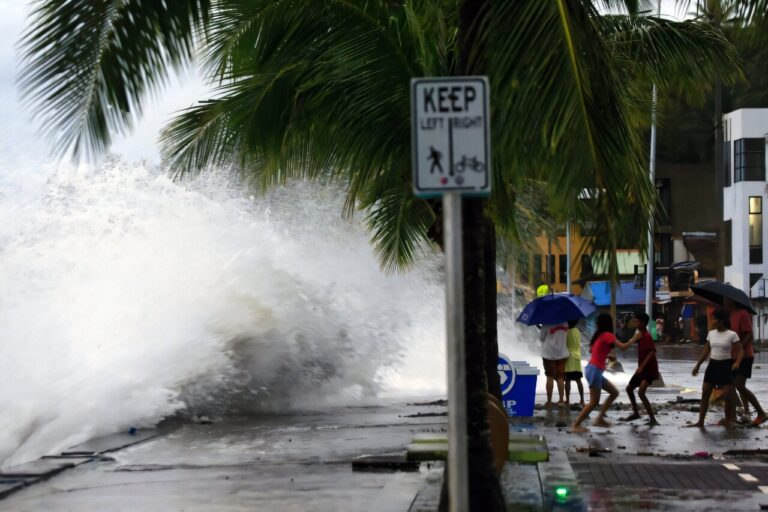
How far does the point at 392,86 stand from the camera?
10.4m

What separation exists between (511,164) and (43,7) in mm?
4112

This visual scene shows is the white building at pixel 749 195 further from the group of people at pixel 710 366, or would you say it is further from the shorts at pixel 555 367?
the group of people at pixel 710 366

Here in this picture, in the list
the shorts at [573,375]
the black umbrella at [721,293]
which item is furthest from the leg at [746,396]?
the shorts at [573,375]

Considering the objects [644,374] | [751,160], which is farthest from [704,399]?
[751,160]

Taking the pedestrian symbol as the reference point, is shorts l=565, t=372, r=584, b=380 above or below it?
below

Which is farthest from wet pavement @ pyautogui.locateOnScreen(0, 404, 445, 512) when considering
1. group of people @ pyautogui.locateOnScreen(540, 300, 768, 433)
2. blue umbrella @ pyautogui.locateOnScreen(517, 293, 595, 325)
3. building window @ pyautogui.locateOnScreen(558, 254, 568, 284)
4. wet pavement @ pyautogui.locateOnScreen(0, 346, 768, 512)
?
building window @ pyautogui.locateOnScreen(558, 254, 568, 284)

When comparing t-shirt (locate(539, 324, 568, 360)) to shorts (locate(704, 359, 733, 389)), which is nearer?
shorts (locate(704, 359, 733, 389))

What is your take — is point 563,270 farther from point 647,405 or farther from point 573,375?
point 647,405

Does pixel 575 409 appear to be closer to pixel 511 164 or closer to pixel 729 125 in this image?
pixel 511 164

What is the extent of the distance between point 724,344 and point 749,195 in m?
48.2

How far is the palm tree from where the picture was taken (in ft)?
23.9

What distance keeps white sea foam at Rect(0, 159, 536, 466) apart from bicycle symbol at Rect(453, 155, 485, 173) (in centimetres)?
916

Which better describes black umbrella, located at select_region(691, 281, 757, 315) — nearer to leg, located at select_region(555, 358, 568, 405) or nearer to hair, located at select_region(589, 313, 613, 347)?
hair, located at select_region(589, 313, 613, 347)

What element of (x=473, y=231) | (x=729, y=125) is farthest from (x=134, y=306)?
(x=729, y=125)
